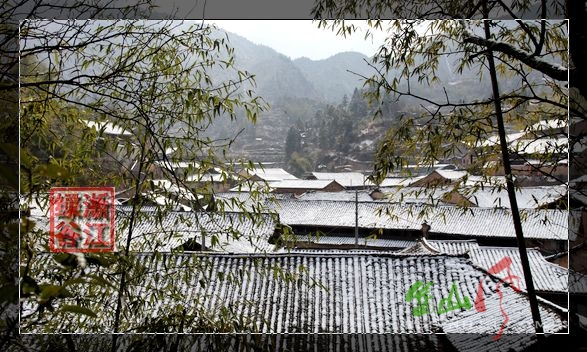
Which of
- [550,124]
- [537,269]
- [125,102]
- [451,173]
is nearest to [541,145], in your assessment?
[550,124]

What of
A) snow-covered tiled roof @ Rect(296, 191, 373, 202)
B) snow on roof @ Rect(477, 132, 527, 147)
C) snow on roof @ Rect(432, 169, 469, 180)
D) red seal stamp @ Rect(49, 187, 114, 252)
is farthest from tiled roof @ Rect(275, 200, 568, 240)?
red seal stamp @ Rect(49, 187, 114, 252)

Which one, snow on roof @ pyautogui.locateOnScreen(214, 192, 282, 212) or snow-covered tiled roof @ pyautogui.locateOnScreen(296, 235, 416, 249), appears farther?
snow-covered tiled roof @ pyautogui.locateOnScreen(296, 235, 416, 249)

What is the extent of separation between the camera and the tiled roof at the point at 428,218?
166 cm

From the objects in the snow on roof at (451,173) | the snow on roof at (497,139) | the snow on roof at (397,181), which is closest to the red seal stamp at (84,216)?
the snow on roof at (397,181)

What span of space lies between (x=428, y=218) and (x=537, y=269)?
16.1 inches

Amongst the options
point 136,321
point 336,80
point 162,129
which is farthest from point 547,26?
point 136,321

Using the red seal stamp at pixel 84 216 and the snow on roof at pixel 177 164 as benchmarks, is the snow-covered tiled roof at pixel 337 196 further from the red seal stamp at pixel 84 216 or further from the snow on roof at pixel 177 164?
the red seal stamp at pixel 84 216

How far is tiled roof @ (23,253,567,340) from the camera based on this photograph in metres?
1.63

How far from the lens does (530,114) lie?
5.47ft

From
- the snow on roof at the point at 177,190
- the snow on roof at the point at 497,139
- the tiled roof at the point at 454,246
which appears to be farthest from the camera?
the tiled roof at the point at 454,246

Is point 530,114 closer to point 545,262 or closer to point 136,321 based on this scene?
point 545,262

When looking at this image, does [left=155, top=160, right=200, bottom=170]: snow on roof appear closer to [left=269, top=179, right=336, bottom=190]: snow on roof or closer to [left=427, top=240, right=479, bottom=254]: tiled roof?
[left=269, top=179, right=336, bottom=190]: snow on roof

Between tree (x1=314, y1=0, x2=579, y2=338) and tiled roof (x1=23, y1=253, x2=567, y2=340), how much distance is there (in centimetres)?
20

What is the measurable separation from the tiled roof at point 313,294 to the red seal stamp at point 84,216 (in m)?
0.16
